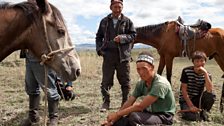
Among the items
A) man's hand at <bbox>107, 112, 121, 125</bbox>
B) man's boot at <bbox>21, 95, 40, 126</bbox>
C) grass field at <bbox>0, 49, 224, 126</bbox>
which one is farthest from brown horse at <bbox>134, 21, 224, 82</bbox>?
man's hand at <bbox>107, 112, 121, 125</bbox>

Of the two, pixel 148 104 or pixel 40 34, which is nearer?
pixel 40 34

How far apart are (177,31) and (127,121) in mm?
5378

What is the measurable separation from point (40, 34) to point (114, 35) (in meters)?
2.72

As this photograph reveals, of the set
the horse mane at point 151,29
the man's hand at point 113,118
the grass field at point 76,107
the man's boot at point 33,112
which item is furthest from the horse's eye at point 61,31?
the horse mane at point 151,29

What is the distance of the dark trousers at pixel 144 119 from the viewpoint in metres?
3.71

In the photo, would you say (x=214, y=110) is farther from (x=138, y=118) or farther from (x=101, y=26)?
(x=138, y=118)

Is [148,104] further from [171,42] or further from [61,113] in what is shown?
[171,42]

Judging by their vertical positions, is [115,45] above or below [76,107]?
above

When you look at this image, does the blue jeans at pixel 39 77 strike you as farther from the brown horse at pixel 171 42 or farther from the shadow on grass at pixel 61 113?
the brown horse at pixel 171 42

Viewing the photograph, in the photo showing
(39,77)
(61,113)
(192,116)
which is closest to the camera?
(39,77)

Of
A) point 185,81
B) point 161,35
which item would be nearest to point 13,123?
point 185,81

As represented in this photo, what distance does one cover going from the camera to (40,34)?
3.32 meters

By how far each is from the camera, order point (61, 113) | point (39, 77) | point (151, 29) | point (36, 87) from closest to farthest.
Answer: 1. point (39, 77)
2. point (36, 87)
3. point (61, 113)
4. point (151, 29)

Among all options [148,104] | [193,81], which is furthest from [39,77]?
[193,81]
